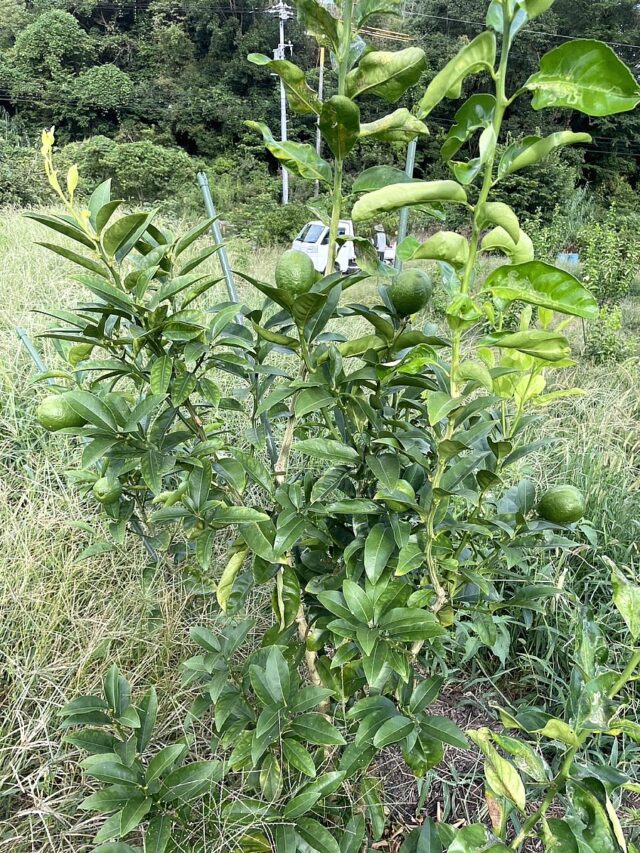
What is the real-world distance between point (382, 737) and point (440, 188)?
2.26 ft

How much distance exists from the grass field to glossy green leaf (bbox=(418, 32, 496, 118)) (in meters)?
0.58

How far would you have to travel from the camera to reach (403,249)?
605 mm

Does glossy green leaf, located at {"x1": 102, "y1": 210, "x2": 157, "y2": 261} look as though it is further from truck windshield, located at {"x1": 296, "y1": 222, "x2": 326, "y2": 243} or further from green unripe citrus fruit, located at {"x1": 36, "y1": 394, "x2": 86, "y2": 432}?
truck windshield, located at {"x1": 296, "y1": 222, "x2": 326, "y2": 243}

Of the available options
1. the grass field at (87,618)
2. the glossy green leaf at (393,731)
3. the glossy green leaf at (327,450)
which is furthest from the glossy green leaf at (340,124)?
the glossy green leaf at (393,731)

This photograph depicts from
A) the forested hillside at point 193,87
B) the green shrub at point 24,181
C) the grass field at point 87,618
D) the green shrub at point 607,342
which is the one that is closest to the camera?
the grass field at point 87,618

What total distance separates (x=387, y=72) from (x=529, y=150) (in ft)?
0.65

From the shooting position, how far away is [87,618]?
1325 mm

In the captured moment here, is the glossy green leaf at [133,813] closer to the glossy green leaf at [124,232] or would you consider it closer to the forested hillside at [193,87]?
the glossy green leaf at [124,232]

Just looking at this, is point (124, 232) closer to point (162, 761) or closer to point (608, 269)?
point (162, 761)

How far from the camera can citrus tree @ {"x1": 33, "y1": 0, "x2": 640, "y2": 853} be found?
53cm

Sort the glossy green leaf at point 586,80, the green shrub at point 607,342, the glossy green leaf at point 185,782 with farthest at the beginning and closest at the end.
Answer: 1. the green shrub at point 607,342
2. the glossy green leaf at point 185,782
3. the glossy green leaf at point 586,80

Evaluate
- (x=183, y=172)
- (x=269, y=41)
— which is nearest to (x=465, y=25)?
(x=269, y=41)

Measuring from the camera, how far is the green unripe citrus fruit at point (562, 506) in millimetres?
697

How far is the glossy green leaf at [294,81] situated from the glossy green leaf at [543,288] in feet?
0.96
